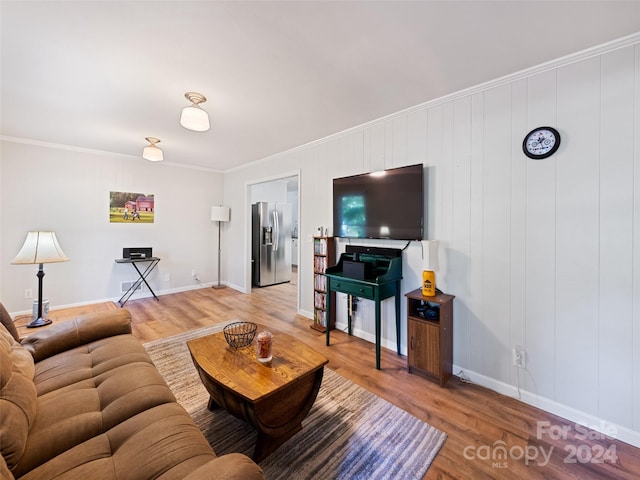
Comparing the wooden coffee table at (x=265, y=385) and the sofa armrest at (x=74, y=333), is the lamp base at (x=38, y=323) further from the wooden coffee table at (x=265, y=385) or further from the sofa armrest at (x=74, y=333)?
the wooden coffee table at (x=265, y=385)

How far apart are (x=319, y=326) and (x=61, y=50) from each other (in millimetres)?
3435

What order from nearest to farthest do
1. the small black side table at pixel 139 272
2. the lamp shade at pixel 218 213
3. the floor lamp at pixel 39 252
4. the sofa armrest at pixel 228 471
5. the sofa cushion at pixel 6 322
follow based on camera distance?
1. the sofa armrest at pixel 228 471
2. the sofa cushion at pixel 6 322
3. the floor lamp at pixel 39 252
4. the small black side table at pixel 139 272
5. the lamp shade at pixel 218 213

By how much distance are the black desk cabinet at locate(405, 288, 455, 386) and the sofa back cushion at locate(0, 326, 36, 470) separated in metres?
2.34

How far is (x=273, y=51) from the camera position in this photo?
1760 millimetres

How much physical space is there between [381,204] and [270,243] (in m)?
3.51

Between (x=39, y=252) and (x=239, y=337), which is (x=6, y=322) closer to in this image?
(x=239, y=337)

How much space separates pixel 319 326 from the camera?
3406 millimetres

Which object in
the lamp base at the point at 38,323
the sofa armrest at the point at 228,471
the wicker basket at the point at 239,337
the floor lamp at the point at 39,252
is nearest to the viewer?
the sofa armrest at the point at 228,471

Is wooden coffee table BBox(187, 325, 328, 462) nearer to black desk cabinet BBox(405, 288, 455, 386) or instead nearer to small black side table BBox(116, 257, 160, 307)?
black desk cabinet BBox(405, 288, 455, 386)

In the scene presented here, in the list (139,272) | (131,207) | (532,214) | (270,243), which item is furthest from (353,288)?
(131,207)

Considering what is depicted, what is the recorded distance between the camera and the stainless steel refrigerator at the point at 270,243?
5.64 metres

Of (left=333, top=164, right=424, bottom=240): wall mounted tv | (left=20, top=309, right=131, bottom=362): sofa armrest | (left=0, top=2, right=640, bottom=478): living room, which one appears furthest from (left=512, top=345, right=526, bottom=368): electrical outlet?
(left=20, top=309, right=131, bottom=362): sofa armrest

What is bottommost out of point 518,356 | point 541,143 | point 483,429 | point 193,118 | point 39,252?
point 483,429

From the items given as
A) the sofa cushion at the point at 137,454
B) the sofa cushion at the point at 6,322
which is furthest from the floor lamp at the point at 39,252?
the sofa cushion at the point at 137,454
